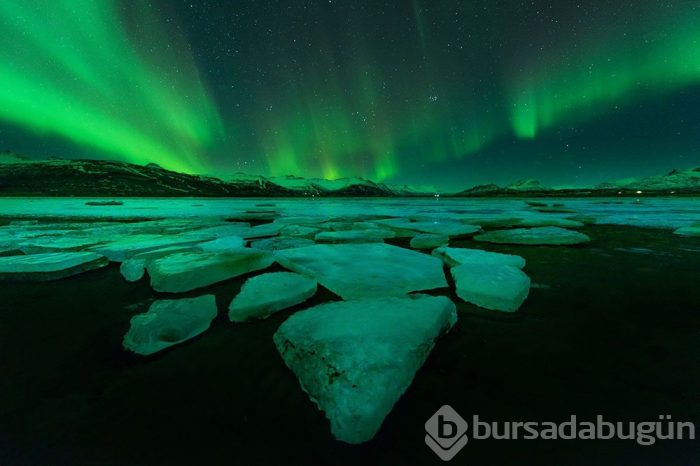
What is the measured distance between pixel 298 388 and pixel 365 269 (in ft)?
6.51

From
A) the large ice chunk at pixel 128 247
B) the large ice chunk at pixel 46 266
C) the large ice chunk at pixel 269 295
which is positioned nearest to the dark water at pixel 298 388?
the large ice chunk at pixel 269 295

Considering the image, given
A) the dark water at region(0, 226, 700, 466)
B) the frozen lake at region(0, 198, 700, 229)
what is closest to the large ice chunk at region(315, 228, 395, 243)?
the dark water at region(0, 226, 700, 466)

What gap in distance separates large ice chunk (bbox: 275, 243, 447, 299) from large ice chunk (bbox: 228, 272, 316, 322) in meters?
0.29

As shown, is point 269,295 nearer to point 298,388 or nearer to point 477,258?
point 298,388

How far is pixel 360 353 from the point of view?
1659 mm

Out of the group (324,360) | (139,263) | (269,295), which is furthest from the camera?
(139,263)

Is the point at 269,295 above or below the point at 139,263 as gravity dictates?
below

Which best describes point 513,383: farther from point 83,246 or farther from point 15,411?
point 83,246

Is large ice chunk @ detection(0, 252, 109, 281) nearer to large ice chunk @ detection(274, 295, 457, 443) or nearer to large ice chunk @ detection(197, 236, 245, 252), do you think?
large ice chunk @ detection(197, 236, 245, 252)

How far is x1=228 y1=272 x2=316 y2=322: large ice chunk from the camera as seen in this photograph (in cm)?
259

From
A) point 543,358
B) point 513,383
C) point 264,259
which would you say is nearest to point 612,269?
point 543,358

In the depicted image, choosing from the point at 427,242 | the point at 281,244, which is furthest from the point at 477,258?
the point at 281,244

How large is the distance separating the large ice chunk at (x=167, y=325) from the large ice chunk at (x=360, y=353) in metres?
0.89

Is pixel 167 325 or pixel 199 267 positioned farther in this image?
pixel 199 267
